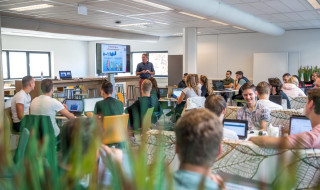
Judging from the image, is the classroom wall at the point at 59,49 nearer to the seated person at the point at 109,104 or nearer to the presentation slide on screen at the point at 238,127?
the seated person at the point at 109,104

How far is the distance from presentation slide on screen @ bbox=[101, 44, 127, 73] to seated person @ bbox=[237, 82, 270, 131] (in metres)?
4.92

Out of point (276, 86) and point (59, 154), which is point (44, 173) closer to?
point (59, 154)

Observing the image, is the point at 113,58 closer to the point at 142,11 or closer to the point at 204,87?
the point at 142,11

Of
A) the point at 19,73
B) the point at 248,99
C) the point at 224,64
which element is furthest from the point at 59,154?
the point at 19,73

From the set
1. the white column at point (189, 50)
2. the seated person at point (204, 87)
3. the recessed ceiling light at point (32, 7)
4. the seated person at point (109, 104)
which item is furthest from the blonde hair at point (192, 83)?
the white column at point (189, 50)

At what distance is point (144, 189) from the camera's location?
0.48 metres

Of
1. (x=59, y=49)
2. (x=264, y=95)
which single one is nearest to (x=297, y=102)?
(x=264, y=95)

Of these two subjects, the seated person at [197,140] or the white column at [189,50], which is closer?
the seated person at [197,140]

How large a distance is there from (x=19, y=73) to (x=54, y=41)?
7.95 ft

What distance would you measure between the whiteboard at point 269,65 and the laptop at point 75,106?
927cm

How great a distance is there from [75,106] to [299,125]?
11.6ft

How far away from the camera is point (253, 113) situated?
4.06 meters

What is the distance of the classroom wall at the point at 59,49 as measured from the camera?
561 inches

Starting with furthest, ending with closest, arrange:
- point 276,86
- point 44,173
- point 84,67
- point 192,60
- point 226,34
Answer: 1. point 84,67
2. point 226,34
3. point 192,60
4. point 276,86
5. point 44,173
